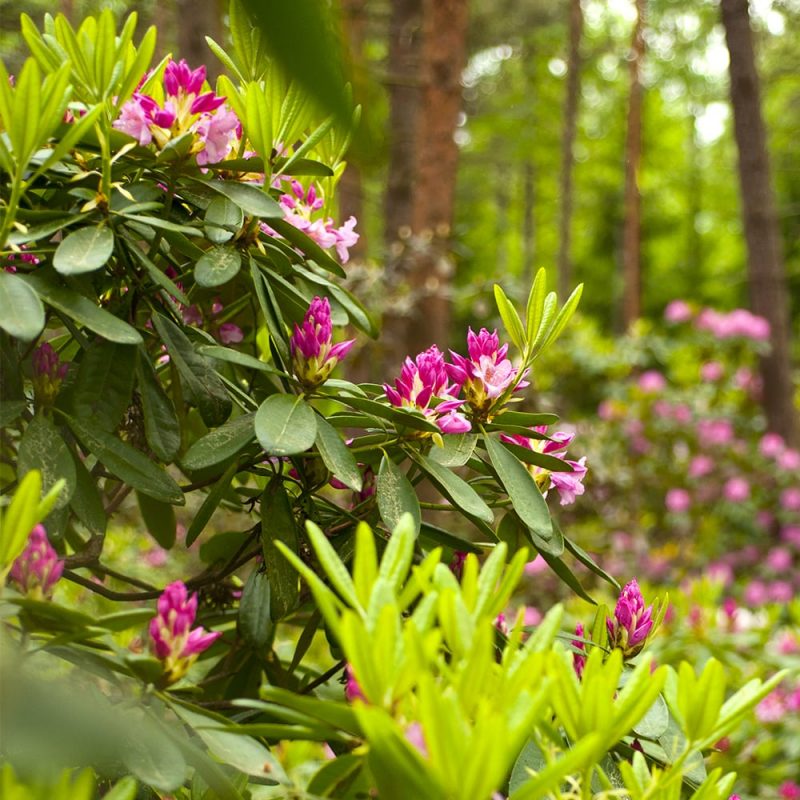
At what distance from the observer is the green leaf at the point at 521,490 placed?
0.97 meters

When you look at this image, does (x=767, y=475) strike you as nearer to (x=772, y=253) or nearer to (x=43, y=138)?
(x=772, y=253)

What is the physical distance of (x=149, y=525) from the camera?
129 cm

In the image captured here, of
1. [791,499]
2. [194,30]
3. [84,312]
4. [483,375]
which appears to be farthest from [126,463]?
[791,499]

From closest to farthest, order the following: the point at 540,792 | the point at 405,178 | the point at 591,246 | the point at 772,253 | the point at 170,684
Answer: the point at 540,792 < the point at 170,684 < the point at 772,253 < the point at 405,178 < the point at 591,246

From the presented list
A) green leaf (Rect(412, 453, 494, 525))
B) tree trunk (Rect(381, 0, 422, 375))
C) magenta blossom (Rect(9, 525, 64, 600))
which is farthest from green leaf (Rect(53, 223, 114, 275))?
tree trunk (Rect(381, 0, 422, 375))

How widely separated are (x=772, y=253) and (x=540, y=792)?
22.4 feet

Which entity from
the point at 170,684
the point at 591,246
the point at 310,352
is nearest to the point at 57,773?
the point at 170,684

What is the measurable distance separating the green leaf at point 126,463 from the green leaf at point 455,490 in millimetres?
248

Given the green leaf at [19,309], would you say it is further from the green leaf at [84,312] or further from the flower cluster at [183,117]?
the flower cluster at [183,117]

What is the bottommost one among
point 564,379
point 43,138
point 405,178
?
point 564,379

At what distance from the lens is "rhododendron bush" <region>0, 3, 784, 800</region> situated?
2.11ft

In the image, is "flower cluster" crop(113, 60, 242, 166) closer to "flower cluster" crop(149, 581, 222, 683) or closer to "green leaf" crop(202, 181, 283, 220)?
"green leaf" crop(202, 181, 283, 220)

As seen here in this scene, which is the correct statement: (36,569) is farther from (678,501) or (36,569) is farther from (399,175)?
(399,175)

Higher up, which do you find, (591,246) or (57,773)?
(591,246)
